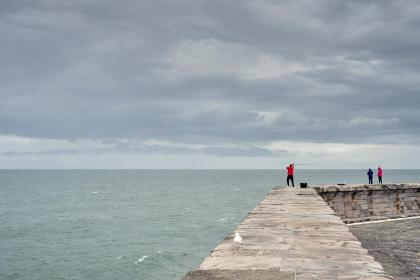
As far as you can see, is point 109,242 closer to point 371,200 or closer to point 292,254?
point 371,200

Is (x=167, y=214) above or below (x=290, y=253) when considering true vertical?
below

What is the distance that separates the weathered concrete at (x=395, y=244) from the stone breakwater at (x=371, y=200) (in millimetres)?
765

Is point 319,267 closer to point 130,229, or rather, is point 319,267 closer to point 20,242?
point 20,242

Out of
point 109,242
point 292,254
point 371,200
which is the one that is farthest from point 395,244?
point 109,242

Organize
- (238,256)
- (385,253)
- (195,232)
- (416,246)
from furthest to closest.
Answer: (195,232)
(416,246)
(385,253)
(238,256)

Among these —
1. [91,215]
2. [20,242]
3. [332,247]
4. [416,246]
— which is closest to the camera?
[332,247]

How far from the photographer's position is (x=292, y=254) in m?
5.09

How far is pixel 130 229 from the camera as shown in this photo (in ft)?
120

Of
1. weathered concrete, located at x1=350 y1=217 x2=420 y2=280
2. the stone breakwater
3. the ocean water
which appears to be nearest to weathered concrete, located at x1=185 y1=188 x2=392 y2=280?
weathered concrete, located at x1=350 y1=217 x2=420 y2=280

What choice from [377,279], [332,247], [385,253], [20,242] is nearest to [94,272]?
[20,242]

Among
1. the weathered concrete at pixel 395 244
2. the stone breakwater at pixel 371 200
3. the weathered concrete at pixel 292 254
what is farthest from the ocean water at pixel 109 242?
the weathered concrete at pixel 292 254

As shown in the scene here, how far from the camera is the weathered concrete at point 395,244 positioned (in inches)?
361

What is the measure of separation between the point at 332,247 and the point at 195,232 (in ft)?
96.2

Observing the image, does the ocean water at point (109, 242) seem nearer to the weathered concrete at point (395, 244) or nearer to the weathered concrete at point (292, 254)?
the weathered concrete at point (395, 244)
